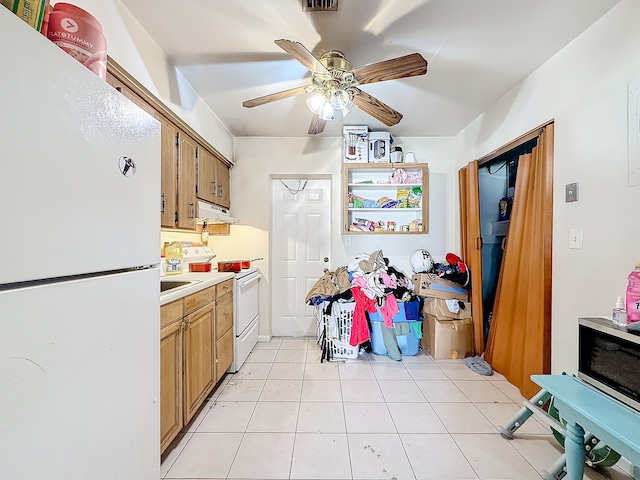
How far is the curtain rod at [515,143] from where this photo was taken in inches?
79.5

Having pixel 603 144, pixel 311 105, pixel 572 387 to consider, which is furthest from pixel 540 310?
pixel 311 105

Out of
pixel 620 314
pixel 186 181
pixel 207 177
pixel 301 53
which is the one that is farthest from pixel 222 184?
pixel 620 314

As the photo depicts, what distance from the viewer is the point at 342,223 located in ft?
10.5

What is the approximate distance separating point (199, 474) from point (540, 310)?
2411mm

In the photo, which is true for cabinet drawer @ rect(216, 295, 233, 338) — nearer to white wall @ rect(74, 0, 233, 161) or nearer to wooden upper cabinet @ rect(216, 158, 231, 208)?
wooden upper cabinet @ rect(216, 158, 231, 208)

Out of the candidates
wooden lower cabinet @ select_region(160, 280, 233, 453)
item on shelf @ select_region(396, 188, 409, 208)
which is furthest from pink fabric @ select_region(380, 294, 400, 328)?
wooden lower cabinet @ select_region(160, 280, 233, 453)

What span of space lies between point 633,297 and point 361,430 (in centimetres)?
164

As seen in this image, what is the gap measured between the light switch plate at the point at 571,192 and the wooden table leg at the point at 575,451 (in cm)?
130

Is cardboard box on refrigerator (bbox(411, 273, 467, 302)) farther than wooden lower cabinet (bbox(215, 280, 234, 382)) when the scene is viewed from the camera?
Yes

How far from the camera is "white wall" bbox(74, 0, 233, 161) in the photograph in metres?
1.40

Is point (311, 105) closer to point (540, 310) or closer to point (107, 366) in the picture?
point (107, 366)

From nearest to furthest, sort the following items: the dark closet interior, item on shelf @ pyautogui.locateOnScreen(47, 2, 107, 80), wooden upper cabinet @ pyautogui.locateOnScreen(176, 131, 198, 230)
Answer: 1. item on shelf @ pyautogui.locateOnScreen(47, 2, 107, 80)
2. wooden upper cabinet @ pyautogui.locateOnScreen(176, 131, 198, 230)
3. the dark closet interior

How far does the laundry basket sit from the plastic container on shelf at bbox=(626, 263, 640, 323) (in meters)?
1.87

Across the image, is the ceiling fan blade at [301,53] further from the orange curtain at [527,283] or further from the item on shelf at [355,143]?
the orange curtain at [527,283]
